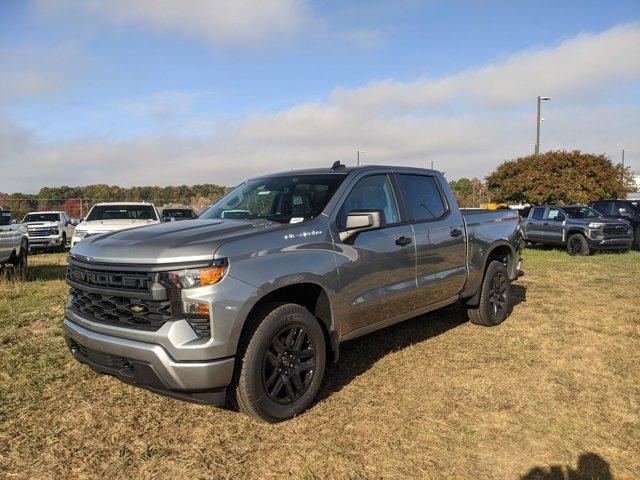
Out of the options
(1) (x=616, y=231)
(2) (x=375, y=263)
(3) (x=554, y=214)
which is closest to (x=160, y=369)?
(2) (x=375, y=263)

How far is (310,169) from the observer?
492 cm

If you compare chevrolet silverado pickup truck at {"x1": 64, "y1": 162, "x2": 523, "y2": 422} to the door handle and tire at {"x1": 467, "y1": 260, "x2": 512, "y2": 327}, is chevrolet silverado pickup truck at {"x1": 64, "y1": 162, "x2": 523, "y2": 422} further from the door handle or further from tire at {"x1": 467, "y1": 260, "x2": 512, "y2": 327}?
tire at {"x1": 467, "y1": 260, "x2": 512, "y2": 327}

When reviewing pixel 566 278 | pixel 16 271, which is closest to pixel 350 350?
pixel 566 278

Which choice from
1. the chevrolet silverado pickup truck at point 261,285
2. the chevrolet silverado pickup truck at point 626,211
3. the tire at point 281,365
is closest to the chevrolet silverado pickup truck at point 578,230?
the chevrolet silverado pickup truck at point 626,211

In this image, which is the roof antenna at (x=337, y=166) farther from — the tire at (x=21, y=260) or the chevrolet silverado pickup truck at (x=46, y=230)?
the chevrolet silverado pickup truck at (x=46, y=230)

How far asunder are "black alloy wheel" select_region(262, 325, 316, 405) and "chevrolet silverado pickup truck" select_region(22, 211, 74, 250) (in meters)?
16.0

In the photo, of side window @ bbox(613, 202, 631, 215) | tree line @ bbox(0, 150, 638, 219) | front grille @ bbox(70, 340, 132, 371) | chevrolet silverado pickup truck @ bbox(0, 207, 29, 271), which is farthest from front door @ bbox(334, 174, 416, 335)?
tree line @ bbox(0, 150, 638, 219)

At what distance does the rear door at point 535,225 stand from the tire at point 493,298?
10.8m

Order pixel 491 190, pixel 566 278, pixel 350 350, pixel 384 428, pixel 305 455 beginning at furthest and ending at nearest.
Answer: pixel 491 190 → pixel 566 278 → pixel 350 350 → pixel 384 428 → pixel 305 455

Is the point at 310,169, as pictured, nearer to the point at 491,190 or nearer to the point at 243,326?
the point at 243,326

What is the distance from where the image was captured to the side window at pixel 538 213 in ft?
53.2

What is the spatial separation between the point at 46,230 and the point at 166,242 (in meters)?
Answer: 17.0

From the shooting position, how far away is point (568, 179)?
75.7ft

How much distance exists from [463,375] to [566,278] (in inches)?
255
